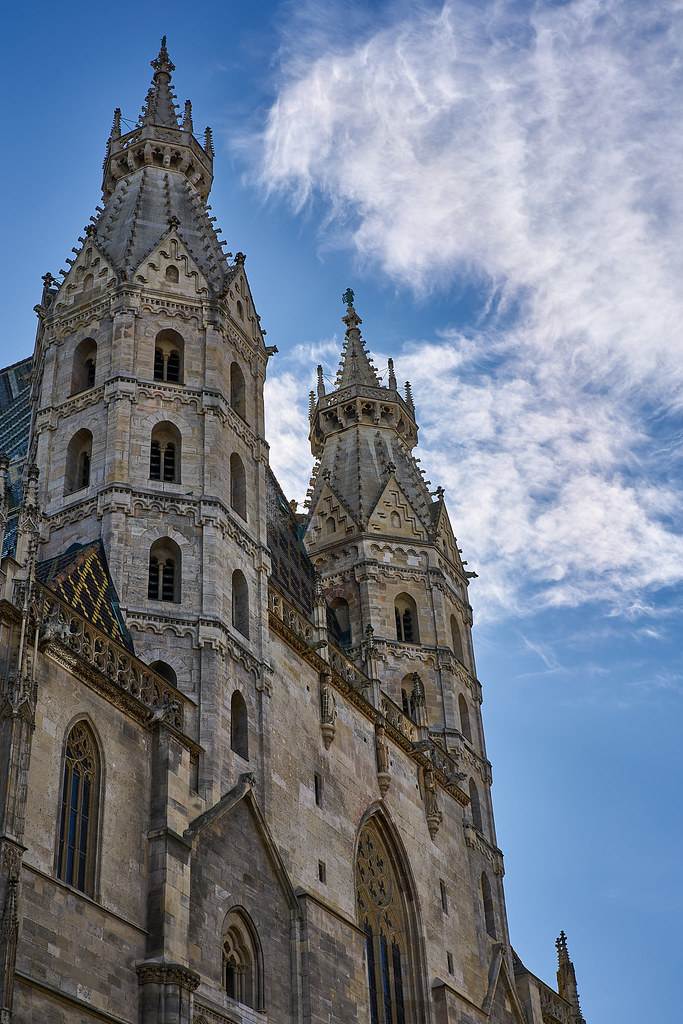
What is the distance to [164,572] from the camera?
96.5 ft

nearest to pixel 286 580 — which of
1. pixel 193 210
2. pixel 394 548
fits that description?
pixel 394 548

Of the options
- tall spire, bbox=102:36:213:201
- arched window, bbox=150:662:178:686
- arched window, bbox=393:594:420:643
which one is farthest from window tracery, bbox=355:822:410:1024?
tall spire, bbox=102:36:213:201

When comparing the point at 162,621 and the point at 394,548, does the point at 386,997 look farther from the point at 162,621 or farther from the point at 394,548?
the point at 394,548

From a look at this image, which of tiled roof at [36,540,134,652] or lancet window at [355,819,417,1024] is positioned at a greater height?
tiled roof at [36,540,134,652]

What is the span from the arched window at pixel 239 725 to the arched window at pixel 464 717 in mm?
14498

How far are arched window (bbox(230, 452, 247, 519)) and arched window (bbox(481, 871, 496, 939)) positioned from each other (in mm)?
13992

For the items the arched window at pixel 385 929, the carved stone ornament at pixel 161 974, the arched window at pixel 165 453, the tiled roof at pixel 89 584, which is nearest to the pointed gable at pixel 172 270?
the arched window at pixel 165 453

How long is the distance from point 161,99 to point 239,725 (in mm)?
22991

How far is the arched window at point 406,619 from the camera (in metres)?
41.9

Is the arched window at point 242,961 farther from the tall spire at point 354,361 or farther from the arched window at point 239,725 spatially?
the tall spire at point 354,361

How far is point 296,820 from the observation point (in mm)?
28516

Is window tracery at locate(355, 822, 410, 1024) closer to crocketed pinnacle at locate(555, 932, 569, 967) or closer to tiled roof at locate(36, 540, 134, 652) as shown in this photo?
tiled roof at locate(36, 540, 134, 652)

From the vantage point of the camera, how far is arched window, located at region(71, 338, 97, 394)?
33025mm

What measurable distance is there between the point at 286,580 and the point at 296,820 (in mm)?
11209
